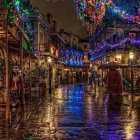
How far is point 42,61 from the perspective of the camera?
52500mm

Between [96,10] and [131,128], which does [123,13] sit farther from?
[131,128]

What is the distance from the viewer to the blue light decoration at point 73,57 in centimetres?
10756

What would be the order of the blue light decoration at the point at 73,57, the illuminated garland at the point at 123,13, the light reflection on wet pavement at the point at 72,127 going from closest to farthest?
the light reflection on wet pavement at the point at 72,127 < the illuminated garland at the point at 123,13 < the blue light decoration at the point at 73,57

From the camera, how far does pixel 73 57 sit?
381 ft

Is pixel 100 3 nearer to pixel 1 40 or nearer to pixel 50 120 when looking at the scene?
pixel 1 40

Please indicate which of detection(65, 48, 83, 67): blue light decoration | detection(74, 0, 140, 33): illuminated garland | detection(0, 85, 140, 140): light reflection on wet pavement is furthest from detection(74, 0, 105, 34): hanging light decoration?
detection(65, 48, 83, 67): blue light decoration

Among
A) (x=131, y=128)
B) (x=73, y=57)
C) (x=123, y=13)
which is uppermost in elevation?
(x=73, y=57)

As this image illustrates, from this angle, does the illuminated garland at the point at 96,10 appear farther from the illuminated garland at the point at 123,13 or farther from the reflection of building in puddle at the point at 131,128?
the reflection of building in puddle at the point at 131,128

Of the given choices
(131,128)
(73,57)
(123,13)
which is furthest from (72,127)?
(73,57)

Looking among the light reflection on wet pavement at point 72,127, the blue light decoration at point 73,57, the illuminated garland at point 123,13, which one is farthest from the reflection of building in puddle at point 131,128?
the blue light decoration at point 73,57

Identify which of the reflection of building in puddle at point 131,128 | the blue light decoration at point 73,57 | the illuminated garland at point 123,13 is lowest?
the reflection of building in puddle at point 131,128

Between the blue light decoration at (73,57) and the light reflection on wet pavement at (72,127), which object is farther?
the blue light decoration at (73,57)

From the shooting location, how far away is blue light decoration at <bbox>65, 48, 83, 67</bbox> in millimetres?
107562

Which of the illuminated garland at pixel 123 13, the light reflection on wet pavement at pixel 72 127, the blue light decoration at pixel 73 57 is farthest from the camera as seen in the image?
the blue light decoration at pixel 73 57
